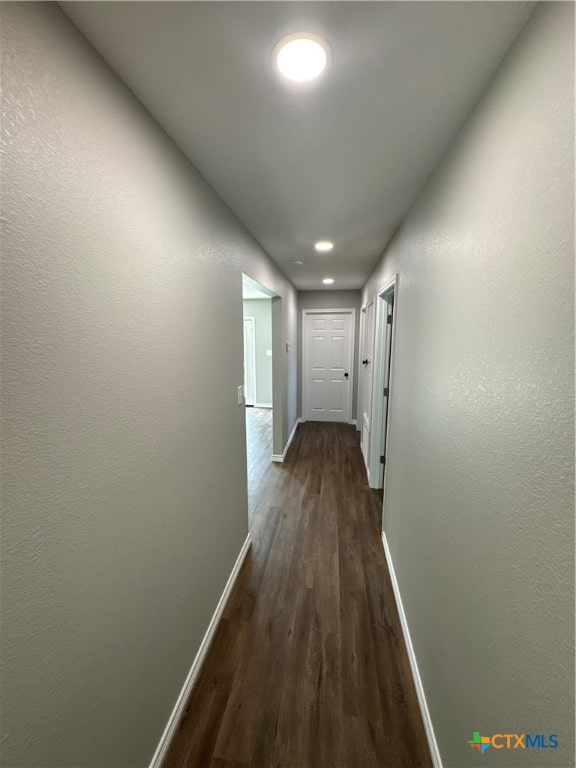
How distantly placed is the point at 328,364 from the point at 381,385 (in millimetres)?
2411

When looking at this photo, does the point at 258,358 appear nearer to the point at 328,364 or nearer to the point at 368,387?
the point at 328,364

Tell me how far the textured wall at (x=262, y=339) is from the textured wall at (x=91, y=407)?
4.95 meters

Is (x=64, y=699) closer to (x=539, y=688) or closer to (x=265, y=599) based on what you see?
(x=539, y=688)

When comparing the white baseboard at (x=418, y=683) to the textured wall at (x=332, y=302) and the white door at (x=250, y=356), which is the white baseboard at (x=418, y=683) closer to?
the textured wall at (x=332, y=302)

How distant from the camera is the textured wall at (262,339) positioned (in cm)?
629

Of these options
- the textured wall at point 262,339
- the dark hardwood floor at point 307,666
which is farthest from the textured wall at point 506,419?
the textured wall at point 262,339

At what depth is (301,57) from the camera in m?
0.80

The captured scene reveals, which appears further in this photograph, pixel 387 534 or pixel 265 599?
pixel 387 534

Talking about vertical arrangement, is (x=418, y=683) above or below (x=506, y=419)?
below

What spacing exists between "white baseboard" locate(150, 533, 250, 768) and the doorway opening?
1.71 m

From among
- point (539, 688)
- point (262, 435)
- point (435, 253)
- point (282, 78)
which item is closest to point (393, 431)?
point (435, 253)

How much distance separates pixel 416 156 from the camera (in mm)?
1268

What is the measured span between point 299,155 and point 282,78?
407 millimetres

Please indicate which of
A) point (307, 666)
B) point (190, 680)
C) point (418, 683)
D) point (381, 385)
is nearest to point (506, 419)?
point (418, 683)
